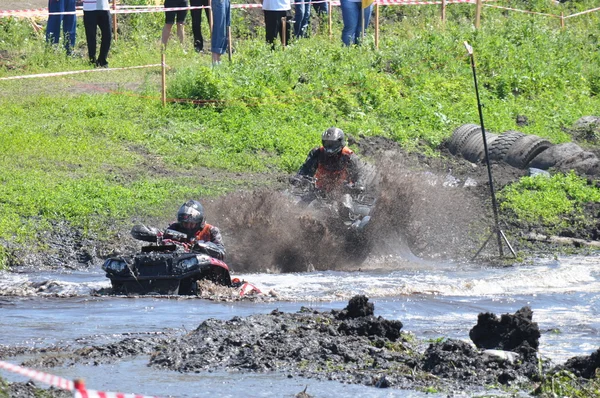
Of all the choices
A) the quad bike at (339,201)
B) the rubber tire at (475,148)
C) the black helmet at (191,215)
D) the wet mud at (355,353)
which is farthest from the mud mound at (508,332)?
the rubber tire at (475,148)

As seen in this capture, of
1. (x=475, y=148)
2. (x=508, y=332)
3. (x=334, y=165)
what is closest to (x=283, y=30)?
(x=475, y=148)

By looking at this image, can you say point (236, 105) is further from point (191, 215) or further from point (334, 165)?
point (191, 215)

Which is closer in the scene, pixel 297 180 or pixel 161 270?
pixel 161 270

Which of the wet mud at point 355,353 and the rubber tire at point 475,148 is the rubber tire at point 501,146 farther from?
the wet mud at point 355,353

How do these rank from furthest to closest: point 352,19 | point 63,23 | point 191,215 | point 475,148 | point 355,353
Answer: point 352,19, point 63,23, point 475,148, point 191,215, point 355,353

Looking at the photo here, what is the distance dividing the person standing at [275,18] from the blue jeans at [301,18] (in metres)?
0.20

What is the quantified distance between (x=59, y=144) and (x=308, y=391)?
44.2ft

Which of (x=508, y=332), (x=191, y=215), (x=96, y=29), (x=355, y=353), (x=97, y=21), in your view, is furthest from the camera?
(x=96, y=29)

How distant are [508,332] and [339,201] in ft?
24.8

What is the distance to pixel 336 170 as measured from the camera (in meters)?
19.5

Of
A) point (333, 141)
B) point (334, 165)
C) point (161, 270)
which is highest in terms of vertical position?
point (333, 141)

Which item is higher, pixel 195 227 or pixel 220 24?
pixel 220 24

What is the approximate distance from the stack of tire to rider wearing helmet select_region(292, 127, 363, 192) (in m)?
5.35

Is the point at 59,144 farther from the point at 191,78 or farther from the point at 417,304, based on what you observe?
the point at 417,304
